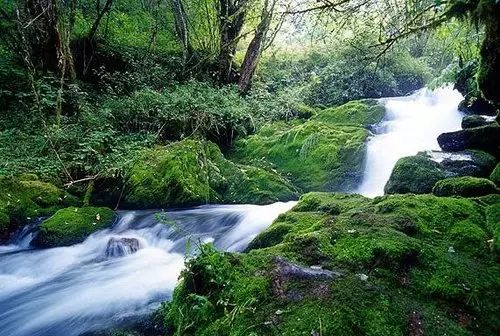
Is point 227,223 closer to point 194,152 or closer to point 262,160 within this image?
point 194,152

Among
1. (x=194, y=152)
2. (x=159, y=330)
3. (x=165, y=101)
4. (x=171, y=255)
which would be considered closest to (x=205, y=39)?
(x=165, y=101)

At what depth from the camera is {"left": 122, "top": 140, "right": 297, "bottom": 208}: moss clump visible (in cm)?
783

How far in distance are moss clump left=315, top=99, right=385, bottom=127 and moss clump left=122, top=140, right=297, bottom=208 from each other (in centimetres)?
392

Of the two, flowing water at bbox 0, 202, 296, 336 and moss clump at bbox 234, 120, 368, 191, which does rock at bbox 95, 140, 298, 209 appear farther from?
moss clump at bbox 234, 120, 368, 191

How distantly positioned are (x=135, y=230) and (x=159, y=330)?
11.9ft

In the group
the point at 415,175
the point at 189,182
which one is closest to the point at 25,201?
the point at 189,182

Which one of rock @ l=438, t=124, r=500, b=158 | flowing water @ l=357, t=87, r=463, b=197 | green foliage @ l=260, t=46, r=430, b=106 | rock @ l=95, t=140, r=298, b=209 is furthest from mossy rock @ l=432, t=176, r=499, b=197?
green foliage @ l=260, t=46, r=430, b=106

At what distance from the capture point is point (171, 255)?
5867 millimetres

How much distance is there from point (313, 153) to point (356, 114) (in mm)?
3012

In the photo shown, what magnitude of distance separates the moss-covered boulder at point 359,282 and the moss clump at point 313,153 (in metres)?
5.41

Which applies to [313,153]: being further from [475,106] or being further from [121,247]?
[121,247]

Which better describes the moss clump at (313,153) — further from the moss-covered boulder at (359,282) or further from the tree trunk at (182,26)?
the moss-covered boulder at (359,282)

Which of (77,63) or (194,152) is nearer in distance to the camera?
(194,152)

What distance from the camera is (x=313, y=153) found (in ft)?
31.9
